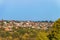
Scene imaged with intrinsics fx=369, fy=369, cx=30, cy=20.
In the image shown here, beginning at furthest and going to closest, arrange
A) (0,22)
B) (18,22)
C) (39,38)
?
(18,22) < (0,22) < (39,38)

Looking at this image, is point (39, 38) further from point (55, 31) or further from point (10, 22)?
point (10, 22)

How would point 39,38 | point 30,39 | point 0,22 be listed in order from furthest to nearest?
point 0,22, point 30,39, point 39,38

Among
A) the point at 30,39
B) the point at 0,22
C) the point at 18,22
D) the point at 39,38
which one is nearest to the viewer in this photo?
the point at 39,38

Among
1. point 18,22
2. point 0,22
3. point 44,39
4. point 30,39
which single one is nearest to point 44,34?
point 44,39

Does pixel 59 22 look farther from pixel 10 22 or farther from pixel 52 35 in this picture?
pixel 10 22

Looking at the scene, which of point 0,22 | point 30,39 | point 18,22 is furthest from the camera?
point 18,22

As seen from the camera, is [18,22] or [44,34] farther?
[18,22]

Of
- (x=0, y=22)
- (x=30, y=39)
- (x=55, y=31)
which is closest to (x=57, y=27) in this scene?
(x=55, y=31)

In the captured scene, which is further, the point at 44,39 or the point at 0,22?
the point at 0,22
